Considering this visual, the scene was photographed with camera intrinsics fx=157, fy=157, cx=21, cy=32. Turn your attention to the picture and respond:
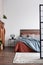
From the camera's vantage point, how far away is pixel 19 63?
169 inches

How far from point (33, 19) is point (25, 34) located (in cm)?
96

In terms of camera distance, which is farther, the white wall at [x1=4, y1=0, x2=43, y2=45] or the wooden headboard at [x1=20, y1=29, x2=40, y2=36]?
the white wall at [x1=4, y1=0, x2=43, y2=45]

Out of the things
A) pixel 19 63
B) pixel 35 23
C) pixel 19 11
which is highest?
pixel 19 11

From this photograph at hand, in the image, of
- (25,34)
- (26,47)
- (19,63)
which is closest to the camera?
(19,63)

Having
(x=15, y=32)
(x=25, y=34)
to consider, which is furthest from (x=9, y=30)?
(x=25, y=34)

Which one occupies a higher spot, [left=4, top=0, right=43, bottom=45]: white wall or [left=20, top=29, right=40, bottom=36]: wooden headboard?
[left=4, top=0, right=43, bottom=45]: white wall

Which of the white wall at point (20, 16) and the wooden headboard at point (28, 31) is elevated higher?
the white wall at point (20, 16)

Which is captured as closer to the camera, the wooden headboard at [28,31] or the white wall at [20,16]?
the wooden headboard at [28,31]

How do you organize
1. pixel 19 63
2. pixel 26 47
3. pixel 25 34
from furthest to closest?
pixel 25 34 → pixel 26 47 → pixel 19 63

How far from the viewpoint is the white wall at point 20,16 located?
8.71 meters

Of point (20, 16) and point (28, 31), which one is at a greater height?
point (20, 16)

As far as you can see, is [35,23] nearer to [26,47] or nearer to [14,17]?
[14,17]

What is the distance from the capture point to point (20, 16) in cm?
872

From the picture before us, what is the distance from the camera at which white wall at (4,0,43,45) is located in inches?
343
